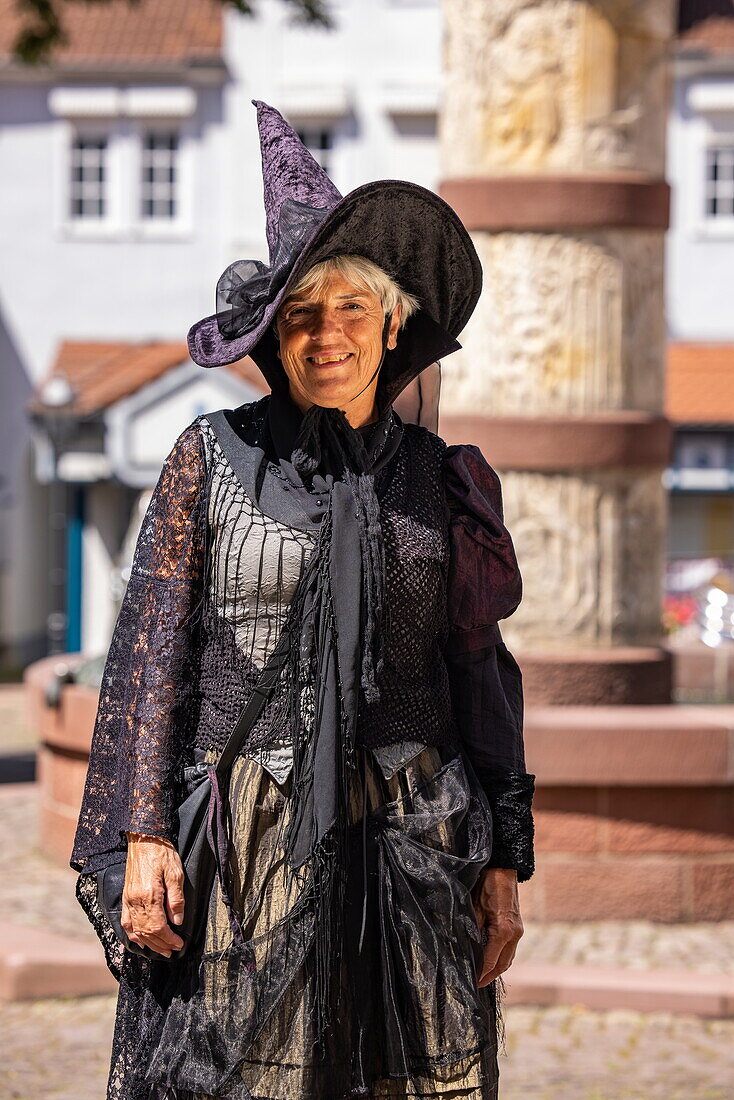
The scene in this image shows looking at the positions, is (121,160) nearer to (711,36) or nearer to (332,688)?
(711,36)

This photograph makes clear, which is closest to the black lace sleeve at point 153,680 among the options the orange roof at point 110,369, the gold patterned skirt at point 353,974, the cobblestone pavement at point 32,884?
the gold patterned skirt at point 353,974

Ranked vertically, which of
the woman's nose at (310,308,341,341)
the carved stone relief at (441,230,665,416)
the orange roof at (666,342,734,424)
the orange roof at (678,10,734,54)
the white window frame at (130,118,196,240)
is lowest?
the woman's nose at (310,308,341,341)

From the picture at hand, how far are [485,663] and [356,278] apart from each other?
2.42 ft

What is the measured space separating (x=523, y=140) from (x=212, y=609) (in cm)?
477

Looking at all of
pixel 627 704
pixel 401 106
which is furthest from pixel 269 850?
pixel 401 106

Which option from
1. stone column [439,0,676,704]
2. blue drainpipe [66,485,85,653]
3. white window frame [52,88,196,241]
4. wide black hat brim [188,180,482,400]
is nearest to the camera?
wide black hat brim [188,180,482,400]

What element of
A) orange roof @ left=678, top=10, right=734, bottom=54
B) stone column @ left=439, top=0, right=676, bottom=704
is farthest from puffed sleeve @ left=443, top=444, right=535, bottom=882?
orange roof @ left=678, top=10, right=734, bottom=54

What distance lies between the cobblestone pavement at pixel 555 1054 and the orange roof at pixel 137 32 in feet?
57.3

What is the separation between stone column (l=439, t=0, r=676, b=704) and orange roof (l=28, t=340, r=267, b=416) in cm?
1222

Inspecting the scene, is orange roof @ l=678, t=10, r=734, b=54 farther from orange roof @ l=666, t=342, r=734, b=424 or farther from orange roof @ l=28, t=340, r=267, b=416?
orange roof @ l=28, t=340, r=267, b=416

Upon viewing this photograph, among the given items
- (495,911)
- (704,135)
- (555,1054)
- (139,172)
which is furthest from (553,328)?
(139,172)

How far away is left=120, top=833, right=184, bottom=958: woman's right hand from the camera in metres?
2.79

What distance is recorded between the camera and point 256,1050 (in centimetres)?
281

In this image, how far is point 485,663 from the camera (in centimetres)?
311
